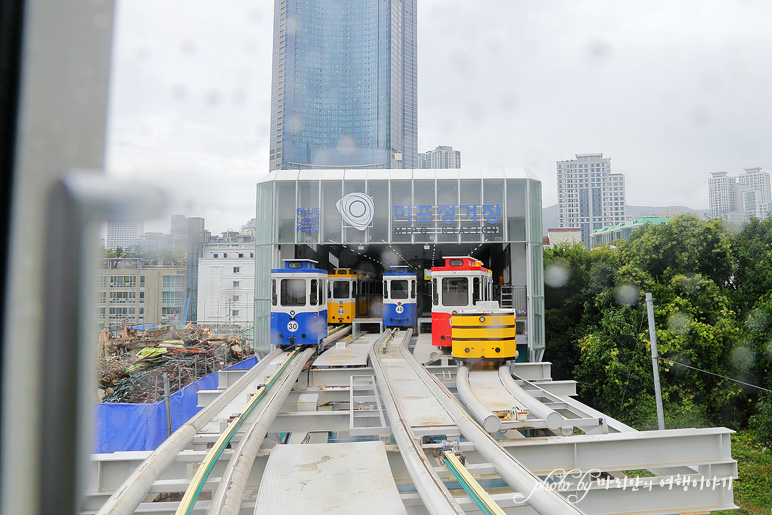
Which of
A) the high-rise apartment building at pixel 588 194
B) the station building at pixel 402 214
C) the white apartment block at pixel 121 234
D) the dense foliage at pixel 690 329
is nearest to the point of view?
the white apartment block at pixel 121 234

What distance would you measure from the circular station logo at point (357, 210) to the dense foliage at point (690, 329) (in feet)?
32.0

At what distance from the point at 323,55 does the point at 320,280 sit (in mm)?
37100

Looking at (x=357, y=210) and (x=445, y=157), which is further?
(x=445, y=157)

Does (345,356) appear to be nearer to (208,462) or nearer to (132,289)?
(208,462)

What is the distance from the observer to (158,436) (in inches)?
360

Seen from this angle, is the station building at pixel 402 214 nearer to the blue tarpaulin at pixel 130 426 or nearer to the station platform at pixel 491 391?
the blue tarpaulin at pixel 130 426

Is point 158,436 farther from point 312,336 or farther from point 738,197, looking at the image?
point 738,197

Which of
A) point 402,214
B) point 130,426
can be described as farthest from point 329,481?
point 402,214

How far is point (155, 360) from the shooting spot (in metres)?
18.4

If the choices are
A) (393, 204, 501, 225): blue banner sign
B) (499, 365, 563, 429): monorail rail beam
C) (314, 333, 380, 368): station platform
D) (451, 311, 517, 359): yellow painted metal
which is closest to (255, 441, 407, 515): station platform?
(499, 365, 563, 429): monorail rail beam

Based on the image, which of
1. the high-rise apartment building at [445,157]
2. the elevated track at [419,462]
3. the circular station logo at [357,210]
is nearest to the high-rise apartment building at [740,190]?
the high-rise apartment building at [445,157]

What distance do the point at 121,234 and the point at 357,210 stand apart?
1442 cm

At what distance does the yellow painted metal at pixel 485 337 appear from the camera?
908cm

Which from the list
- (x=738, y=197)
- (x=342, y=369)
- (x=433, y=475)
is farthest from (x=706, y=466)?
(x=738, y=197)
